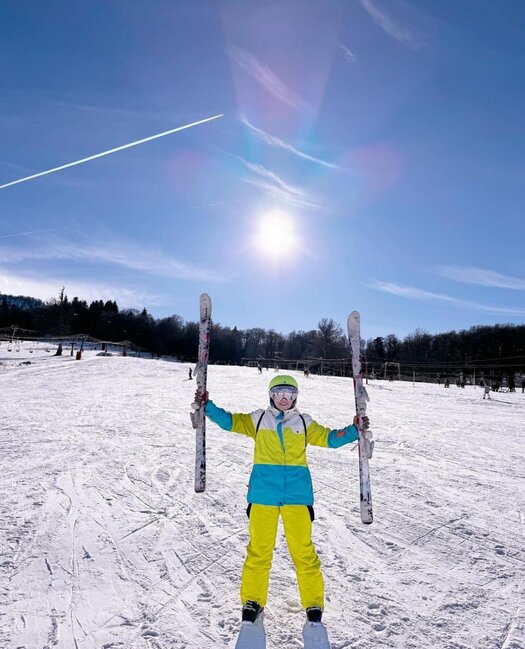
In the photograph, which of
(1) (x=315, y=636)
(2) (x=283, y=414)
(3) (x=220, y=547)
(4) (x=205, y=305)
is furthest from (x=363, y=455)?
(4) (x=205, y=305)

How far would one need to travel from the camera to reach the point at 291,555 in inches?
121

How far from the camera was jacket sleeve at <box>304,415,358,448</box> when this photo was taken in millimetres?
3549

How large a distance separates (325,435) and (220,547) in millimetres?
1837

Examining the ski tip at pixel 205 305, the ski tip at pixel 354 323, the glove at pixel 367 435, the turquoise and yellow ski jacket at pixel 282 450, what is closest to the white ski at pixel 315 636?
the turquoise and yellow ski jacket at pixel 282 450

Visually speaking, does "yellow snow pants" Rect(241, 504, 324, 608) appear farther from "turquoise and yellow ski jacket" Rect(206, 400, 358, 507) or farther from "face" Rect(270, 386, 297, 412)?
"face" Rect(270, 386, 297, 412)

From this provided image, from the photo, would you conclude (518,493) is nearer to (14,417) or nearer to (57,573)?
(57,573)

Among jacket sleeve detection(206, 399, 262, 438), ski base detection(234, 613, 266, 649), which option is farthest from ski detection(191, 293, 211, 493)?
ski base detection(234, 613, 266, 649)

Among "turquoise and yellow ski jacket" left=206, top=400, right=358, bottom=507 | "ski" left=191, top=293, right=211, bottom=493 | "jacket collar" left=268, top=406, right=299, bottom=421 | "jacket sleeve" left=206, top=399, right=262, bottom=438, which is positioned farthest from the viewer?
"ski" left=191, top=293, right=211, bottom=493

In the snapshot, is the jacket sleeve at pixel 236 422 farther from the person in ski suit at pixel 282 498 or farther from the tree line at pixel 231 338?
the tree line at pixel 231 338

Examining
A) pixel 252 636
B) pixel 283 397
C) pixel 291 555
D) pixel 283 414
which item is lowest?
pixel 252 636

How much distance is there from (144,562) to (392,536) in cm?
284

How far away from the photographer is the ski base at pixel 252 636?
2766 mm

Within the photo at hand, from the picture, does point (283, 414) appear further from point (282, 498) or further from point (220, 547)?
point (220, 547)

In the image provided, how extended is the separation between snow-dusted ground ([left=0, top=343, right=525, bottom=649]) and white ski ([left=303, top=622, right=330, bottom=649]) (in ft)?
0.40
